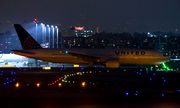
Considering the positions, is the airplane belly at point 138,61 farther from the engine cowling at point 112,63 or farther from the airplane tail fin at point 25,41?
the airplane tail fin at point 25,41

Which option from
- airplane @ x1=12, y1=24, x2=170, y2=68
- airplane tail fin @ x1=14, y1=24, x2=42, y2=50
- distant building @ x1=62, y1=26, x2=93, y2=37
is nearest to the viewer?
airplane @ x1=12, y1=24, x2=170, y2=68

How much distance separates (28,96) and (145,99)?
6080 mm

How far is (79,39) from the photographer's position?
379ft

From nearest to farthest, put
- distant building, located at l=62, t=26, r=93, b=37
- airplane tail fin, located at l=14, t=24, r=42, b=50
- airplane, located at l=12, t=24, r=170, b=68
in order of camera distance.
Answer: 1. airplane, located at l=12, t=24, r=170, b=68
2. airplane tail fin, located at l=14, t=24, r=42, b=50
3. distant building, located at l=62, t=26, r=93, b=37

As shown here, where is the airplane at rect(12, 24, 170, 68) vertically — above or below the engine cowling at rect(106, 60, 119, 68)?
above

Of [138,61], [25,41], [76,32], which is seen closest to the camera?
[138,61]

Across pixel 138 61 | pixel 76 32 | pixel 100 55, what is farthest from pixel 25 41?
pixel 76 32

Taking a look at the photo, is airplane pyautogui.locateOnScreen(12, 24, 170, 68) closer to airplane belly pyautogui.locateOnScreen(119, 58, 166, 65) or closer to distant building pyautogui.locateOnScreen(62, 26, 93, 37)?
airplane belly pyautogui.locateOnScreen(119, 58, 166, 65)

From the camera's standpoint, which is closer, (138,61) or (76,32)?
(138,61)

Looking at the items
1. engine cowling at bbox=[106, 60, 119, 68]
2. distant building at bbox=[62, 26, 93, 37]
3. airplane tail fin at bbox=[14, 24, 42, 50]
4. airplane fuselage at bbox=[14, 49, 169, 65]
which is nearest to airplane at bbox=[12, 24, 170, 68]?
airplane fuselage at bbox=[14, 49, 169, 65]

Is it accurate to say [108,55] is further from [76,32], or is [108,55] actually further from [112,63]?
[76,32]

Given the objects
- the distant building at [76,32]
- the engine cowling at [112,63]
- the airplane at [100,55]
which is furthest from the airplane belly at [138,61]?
the distant building at [76,32]

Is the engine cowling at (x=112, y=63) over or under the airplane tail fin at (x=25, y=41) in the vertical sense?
under

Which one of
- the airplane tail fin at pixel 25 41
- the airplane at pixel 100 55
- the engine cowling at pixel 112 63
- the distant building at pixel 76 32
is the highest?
the distant building at pixel 76 32
